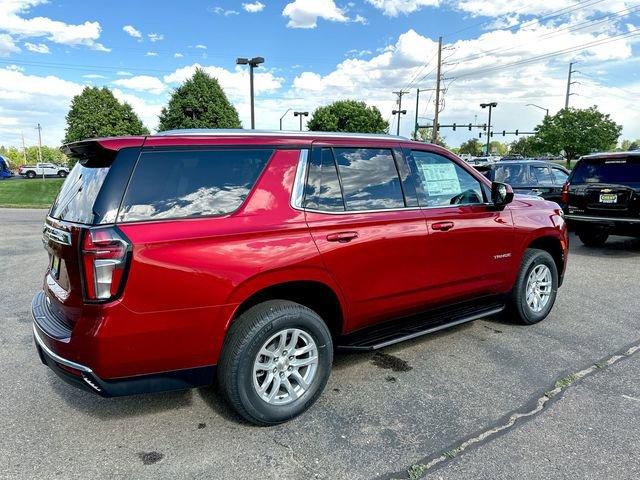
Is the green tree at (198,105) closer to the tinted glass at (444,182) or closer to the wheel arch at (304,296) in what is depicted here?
the tinted glass at (444,182)

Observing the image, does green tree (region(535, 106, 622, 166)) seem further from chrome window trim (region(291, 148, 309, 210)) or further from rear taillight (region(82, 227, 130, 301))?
rear taillight (region(82, 227, 130, 301))

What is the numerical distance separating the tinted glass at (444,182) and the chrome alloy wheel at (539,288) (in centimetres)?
117

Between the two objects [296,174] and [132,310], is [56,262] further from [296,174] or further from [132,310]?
[296,174]

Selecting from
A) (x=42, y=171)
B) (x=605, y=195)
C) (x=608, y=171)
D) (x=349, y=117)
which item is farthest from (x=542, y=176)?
(x=42, y=171)

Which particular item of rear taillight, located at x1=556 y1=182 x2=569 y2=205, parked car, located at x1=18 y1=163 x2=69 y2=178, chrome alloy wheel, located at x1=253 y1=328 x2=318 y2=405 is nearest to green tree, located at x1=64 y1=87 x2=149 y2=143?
parked car, located at x1=18 y1=163 x2=69 y2=178

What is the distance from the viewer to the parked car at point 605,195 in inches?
323

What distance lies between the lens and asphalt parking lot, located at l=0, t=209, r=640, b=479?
2.64 metres

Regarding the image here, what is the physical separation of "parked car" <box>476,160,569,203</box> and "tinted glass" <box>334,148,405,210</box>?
7401mm

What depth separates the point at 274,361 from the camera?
3027 millimetres

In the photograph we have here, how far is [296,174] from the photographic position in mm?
3125

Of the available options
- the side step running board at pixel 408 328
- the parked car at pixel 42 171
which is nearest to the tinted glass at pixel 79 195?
the side step running board at pixel 408 328

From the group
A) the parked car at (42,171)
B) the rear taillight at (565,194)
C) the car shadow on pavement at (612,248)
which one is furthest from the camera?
the parked car at (42,171)

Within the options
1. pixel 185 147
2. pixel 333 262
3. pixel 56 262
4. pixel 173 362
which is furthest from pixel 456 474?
pixel 56 262

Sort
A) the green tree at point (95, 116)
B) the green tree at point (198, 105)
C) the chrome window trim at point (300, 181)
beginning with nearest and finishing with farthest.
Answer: the chrome window trim at point (300, 181) < the green tree at point (198, 105) < the green tree at point (95, 116)
